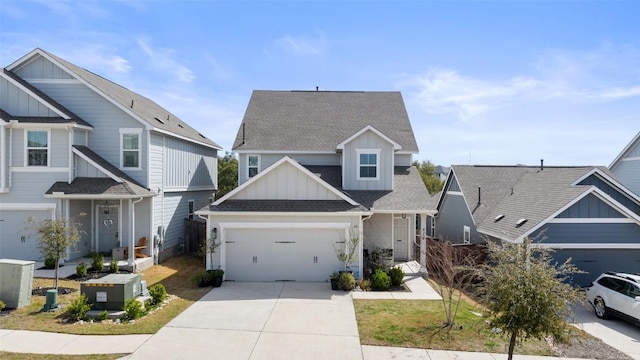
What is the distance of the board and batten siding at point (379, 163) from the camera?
18859mm

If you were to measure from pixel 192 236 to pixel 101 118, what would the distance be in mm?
7541

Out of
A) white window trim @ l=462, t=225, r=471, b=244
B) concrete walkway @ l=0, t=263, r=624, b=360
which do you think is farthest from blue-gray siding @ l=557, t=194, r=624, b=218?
concrete walkway @ l=0, t=263, r=624, b=360

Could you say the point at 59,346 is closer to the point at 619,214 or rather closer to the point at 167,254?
the point at 167,254

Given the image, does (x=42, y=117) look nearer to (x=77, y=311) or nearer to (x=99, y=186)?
(x=99, y=186)

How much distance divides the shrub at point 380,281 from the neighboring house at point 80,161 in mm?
10115

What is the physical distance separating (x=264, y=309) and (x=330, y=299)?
2416mm

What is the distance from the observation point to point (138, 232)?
18.6 metres

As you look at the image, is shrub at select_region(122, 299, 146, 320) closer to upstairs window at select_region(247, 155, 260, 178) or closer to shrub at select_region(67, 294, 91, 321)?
shrub at select_region(67, 294, 91, 321)

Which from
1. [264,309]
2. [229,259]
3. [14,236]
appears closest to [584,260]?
[264,309]

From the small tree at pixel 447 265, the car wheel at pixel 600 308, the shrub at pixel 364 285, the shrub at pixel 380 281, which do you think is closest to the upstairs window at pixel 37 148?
the shrub at pixel 364 285

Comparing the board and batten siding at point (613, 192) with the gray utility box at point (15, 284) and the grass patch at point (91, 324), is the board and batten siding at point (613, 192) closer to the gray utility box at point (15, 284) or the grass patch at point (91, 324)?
the grass patch at point (91, 324)

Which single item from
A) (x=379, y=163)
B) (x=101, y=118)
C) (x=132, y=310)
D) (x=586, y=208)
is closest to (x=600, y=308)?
(x=586, y=208)

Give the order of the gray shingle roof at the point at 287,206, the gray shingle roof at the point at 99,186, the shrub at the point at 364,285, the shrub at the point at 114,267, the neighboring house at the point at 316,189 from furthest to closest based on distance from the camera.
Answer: the gray shingle roof at the point at 99,186
the shrub at the point at 114,267
the neighboring house at the point at 316,189
the gray shingle roof at the point at 287,206
the shrub at the point at 364,285

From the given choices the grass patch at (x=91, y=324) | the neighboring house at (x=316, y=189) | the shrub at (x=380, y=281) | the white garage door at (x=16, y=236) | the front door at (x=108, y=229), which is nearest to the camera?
the grass patch at (x=91, y=324)
